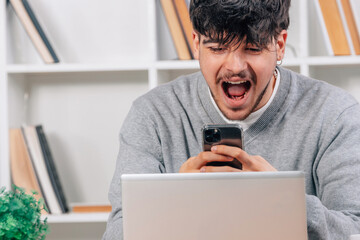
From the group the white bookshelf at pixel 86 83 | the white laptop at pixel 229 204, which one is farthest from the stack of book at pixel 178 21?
the white laptop at pixel 229 204

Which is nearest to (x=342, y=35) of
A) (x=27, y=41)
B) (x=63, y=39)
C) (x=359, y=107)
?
(x=359, y=107)

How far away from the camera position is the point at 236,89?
1396 millimetres

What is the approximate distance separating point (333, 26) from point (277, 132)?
62cm

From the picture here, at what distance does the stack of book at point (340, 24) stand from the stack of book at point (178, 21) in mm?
447

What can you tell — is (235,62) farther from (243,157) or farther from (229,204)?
(229,204)

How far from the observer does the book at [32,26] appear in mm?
1960

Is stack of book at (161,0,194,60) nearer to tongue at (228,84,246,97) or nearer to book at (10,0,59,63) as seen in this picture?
book at (10,0,59,63)

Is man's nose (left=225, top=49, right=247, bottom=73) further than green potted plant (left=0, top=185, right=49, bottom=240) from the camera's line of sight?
Yes

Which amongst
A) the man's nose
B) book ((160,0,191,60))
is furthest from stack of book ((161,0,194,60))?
the man's nose

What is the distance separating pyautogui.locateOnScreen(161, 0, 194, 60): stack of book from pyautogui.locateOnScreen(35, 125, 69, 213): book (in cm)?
60

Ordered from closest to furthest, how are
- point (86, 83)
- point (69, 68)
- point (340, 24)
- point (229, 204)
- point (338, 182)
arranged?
point (229, 204) < point (338, 182) < point (340, 24) < point (69, 68) < point (86, 83)

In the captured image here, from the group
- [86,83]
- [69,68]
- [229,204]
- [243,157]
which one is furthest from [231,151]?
[86,83]

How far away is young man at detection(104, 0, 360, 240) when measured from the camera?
1317 millimetres

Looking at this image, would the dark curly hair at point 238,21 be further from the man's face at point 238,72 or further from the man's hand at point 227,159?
the man's hand at point 227,159
